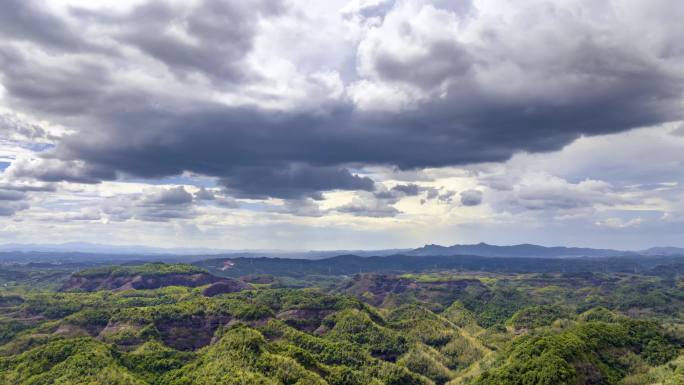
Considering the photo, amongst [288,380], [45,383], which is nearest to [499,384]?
[288,380]

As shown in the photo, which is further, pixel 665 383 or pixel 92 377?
pixel 92 377

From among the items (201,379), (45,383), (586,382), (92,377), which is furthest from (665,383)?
(45,383)

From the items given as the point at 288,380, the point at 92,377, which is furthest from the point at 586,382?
the point at 92,377

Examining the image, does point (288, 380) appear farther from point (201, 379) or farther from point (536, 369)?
point (536, 369)

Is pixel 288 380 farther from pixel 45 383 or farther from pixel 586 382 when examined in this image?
pixel 586 382

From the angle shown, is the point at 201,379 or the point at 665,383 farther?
the point at 201,379

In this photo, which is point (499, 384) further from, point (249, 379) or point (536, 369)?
point (249, 379)
